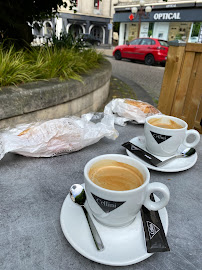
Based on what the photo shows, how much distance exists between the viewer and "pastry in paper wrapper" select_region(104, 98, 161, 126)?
166 centimetres

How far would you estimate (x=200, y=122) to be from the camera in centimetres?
196

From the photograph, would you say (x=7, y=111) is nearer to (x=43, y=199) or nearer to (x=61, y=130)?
(x=61, y=130)

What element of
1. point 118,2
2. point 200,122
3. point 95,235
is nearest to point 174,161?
point 95,235

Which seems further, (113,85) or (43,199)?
(113,85)

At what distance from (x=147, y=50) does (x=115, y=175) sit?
11423mm

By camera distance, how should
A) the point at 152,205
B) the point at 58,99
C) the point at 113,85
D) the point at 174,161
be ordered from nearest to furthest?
the point at 152,205
the point at 174,161
the point at 58,99
the point at 113,85

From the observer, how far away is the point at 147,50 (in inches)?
432

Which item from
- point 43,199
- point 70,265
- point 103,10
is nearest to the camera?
point 70,265

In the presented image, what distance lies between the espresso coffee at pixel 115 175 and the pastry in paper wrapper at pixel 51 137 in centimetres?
46

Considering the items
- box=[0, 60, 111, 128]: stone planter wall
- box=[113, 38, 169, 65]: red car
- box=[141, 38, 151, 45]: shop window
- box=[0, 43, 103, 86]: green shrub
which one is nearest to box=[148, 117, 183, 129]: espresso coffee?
box=[0, 60, 111, 128]: stone planter wall

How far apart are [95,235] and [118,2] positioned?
25979 mm

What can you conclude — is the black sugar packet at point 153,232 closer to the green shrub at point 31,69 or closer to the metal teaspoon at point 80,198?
the metal teaspoon at point 80,198

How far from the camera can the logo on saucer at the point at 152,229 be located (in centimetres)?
64

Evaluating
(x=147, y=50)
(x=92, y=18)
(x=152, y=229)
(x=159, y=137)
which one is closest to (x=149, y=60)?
(x=147, y=50)
